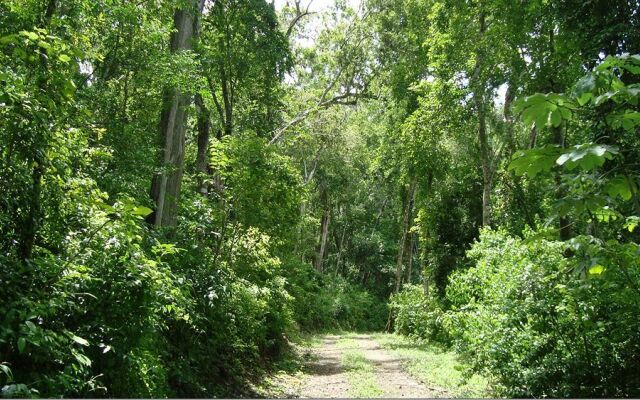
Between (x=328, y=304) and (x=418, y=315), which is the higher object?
(x=418, y=315)

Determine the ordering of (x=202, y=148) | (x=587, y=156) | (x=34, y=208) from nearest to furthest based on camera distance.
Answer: (x=587, y=156), (x=34, y=208), (x=202, y=148)

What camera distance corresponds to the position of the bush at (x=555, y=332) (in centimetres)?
641

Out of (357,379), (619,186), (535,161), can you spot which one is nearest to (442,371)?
(357,379)

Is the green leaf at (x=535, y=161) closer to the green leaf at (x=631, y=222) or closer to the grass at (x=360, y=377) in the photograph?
the green leaf at (x=631, y=222)

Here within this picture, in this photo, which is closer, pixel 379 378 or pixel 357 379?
pixel 357 379

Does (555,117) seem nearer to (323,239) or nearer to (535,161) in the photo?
(535,161)

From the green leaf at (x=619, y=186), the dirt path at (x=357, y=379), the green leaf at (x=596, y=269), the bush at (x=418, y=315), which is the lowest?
the dirt path at (x=357, y=379)

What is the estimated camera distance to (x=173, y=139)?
11.3 metres

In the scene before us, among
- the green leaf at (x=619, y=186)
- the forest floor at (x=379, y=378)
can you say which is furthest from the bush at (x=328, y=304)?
the green leaf at (x=619, y=186)

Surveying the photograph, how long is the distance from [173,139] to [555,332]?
8.77 metres

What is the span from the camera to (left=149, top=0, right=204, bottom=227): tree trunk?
1051cm

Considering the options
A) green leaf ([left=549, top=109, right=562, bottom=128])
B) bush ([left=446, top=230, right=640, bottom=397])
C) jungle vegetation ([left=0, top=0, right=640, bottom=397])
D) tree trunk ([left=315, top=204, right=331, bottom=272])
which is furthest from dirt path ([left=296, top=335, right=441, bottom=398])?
tree trunk ([left=315, top=204, right=331, bottom=272])

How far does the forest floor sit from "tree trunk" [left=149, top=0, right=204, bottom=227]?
426 cm

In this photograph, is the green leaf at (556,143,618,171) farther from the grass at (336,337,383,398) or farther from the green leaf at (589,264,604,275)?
the grass at (336,337,383,398)
